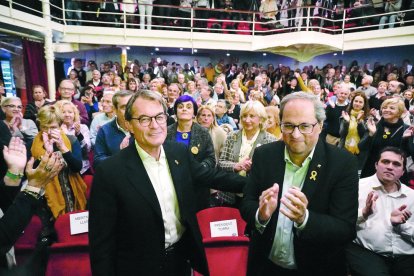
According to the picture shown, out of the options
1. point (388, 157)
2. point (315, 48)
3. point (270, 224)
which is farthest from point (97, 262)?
point (315, 48)

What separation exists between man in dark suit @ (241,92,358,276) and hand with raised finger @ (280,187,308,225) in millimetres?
17

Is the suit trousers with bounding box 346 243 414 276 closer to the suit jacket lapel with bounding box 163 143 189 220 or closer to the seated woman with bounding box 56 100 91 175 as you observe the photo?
the suit jacket lapel with bounding box 163 143 189 220

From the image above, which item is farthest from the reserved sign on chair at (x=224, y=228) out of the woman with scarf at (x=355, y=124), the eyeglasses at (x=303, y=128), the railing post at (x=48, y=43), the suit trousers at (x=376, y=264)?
the railing post at (x=48, y=43)

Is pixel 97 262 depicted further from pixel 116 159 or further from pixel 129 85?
pixel 129 85

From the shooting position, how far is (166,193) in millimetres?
1535

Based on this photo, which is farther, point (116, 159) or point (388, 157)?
point (388, 157)

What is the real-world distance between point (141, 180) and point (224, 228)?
973mm

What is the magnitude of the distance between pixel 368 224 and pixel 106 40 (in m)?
9.19

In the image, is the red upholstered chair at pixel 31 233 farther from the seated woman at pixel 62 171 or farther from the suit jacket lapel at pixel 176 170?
the suit jacket lapel at pixel 176 170

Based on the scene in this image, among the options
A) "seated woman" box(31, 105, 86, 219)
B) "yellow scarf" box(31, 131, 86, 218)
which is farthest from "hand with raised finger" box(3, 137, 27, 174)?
"yellow scarf" box(31, 131, 86, 218)

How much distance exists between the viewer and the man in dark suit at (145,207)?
→ 1405 mm

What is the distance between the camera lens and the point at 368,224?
7.37 ft

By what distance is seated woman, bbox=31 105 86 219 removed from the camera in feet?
7.54

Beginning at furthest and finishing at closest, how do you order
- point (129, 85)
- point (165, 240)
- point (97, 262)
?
point (129, 85), point (165, 240), point (97, 262)
